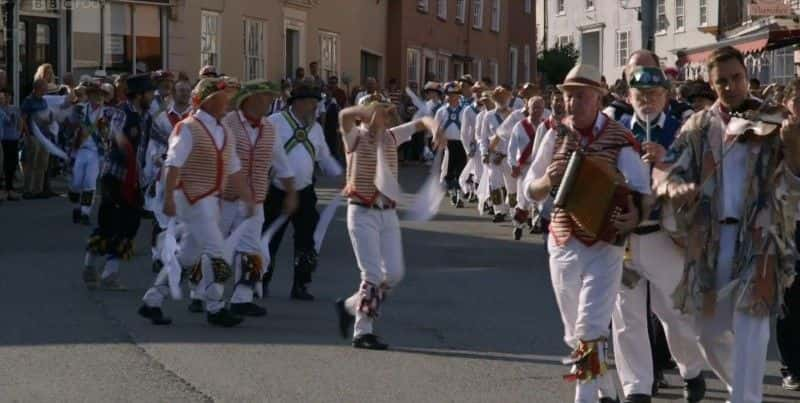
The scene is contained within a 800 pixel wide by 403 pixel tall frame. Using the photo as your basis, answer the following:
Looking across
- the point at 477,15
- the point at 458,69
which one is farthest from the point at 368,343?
the point at 477,15

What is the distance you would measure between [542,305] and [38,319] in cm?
399

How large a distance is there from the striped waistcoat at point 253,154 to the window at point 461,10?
41.5 metres

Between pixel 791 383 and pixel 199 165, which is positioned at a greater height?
pixel 199 165

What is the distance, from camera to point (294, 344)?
11008mm

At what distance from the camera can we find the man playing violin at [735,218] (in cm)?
771

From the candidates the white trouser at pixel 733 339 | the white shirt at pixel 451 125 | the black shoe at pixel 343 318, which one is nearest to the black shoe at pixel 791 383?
the white trouser at pixel 733 339

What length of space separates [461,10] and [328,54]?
1365 cm

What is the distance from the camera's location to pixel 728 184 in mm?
7848

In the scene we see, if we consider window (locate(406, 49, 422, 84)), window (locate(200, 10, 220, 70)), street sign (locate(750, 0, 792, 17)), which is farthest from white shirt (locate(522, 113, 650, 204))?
window (locate(406, 49, 422, 84))

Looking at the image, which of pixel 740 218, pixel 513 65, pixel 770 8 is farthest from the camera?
pixel 513 65

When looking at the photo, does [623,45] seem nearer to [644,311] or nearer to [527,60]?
[527,60]

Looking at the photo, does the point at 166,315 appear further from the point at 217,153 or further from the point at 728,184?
the point at 728,184

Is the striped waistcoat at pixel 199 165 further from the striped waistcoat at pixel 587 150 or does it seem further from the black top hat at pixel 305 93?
the striped waistcoat at pixel 587 150

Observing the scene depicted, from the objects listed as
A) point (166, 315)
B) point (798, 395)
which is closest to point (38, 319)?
point (166, 315)
